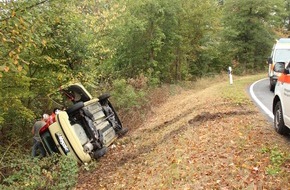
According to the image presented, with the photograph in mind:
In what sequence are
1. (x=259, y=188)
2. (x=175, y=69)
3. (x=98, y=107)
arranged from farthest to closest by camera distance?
(x=175, y=69) < (x=98, y=107) < (x=259, y=188)

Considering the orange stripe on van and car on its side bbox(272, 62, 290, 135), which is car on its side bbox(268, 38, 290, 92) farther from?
the orange stripe on van

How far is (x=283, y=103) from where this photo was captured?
669 cm

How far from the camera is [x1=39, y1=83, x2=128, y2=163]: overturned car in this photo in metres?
8.41

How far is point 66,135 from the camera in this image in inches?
329

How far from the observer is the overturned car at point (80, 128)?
27.6ft

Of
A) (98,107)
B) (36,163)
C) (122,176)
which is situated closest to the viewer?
(122,176)

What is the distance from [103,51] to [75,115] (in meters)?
4.45

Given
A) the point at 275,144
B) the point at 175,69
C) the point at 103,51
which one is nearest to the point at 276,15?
the point at 175,69

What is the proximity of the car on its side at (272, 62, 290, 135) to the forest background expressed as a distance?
189 inches

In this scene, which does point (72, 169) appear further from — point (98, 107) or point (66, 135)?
point (98, 107)

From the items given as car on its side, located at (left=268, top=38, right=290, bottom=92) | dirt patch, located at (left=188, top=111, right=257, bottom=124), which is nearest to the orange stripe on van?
dirt patch, located at (left=188, top=111, right=257, bottom=124)

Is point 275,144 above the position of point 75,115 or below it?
below

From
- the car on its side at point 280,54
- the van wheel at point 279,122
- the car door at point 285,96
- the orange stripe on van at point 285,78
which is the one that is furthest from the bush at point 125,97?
the car door at point 285,96

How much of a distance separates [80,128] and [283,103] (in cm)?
548
